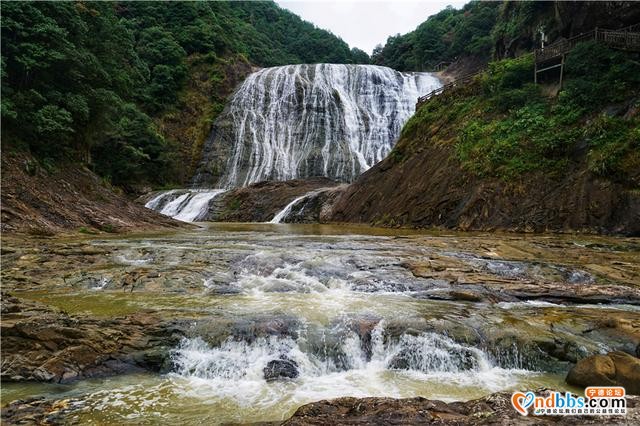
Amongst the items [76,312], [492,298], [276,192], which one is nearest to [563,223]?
[492,298]

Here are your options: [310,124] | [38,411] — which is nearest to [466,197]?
[38,411]

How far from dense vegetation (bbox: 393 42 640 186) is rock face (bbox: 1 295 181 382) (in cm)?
1609

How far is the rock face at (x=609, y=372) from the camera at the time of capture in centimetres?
467

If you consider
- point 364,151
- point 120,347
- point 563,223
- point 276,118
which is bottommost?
point 120,347

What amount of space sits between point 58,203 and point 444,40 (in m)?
63.2

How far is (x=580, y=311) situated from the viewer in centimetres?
741

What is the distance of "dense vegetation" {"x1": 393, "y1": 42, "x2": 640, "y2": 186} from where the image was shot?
16.1 meters

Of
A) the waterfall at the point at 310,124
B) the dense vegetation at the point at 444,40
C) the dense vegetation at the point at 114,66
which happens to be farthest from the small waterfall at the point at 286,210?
the dense vegetation at the point at 444,40

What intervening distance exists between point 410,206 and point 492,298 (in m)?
13.0

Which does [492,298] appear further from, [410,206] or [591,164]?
[410,206]

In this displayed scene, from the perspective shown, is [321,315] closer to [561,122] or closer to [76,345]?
[76,345]

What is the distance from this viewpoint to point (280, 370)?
5.79 metres
